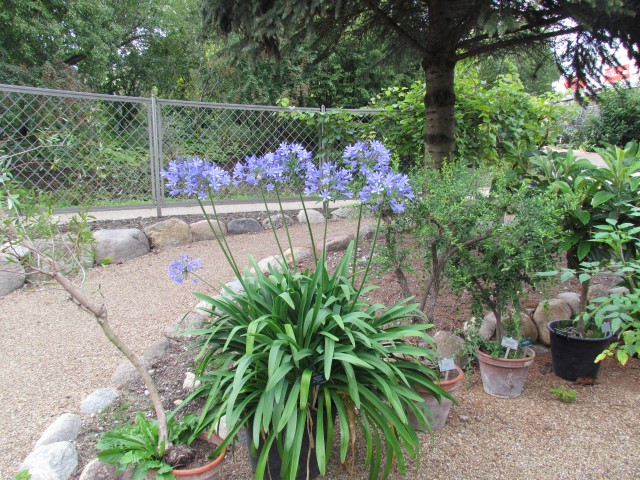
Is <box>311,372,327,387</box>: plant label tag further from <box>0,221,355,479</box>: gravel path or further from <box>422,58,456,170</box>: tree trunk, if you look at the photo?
<box>422,58,456,170</box>: tree trunk

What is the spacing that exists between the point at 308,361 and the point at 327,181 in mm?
775

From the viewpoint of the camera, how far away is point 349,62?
12141 millimetres

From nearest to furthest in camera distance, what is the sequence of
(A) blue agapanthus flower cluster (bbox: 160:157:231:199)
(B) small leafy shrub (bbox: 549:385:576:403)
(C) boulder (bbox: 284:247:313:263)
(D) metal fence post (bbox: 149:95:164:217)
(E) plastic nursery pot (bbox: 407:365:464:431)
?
(A) blue agapanthus flower cluster (bbox: 160:157:231:199)
(E) plastic nursery pot (bbox: 407:365:464:431)
(B) small leafy shrub (bbox: 549:385:576:403)
(C) boulder (bbox: 284:247:313:263)
(D) metal fence post (bbox: 149:95:164:217)

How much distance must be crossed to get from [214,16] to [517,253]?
7.77 ft

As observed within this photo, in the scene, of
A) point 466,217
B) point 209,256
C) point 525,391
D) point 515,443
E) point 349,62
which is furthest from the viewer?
point 349,62

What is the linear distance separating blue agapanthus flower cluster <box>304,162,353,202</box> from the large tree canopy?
109cm

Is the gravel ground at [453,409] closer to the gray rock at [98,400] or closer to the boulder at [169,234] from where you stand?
the gray rock at [98,400]

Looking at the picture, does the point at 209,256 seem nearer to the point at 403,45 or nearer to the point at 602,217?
the point at 403,45

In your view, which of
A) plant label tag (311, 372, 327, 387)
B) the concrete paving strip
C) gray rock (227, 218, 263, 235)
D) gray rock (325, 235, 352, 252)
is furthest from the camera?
gray rock (227, 218, 263, 235)

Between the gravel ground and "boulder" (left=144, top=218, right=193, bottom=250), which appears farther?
"boulder" (left=144, top=218, right=193, bottom=250)

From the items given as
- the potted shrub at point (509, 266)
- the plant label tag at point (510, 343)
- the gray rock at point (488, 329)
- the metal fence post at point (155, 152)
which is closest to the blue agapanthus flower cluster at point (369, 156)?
the potted shrub at point (509, 266)

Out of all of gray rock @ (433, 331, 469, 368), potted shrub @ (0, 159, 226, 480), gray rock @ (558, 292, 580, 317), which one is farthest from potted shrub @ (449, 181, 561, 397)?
potted shrub @ (0, 159, 226, 480)

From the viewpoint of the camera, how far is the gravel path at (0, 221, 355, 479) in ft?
7.90

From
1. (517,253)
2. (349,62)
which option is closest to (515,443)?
(517,253)
